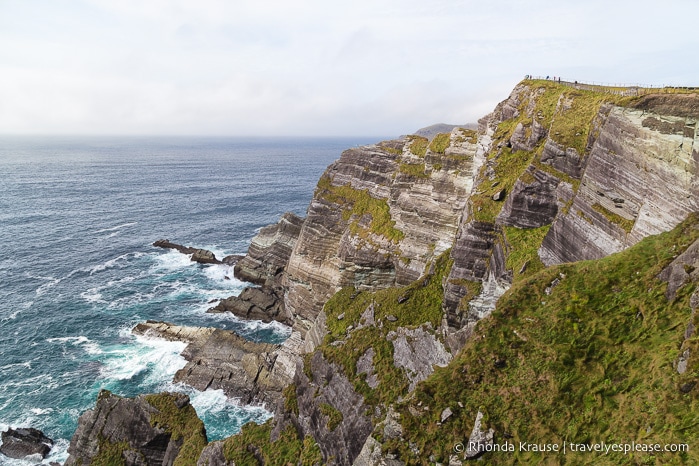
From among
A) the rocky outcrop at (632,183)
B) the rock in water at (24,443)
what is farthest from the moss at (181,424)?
the rocky outcrop at (632,183)

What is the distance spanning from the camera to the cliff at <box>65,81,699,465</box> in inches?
589

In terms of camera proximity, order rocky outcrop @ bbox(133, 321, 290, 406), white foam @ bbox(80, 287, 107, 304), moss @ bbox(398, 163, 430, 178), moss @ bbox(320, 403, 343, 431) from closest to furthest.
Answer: moss @ bbox(320, 403, 343, 431) < rocky outcrop @ bbox(133, 321, 290, 406) < moss @ bbox(398, 163, 430, 178) < white foam @ bbox(80, 287, 107, 304)

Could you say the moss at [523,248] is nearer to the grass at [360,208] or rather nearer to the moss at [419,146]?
the grass at [360,208]

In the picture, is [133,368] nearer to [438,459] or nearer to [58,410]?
[58,410]

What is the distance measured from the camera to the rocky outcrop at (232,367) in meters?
44.2

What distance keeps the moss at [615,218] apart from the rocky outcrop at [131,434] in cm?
3345

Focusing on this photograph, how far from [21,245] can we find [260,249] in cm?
5456

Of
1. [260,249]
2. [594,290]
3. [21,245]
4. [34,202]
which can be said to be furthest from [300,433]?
[34,202]

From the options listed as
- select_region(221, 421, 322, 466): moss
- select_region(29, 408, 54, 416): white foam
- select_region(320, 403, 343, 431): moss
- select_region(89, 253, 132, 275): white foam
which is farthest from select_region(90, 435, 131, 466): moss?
select_region(89, 253, 132, 275): white foam

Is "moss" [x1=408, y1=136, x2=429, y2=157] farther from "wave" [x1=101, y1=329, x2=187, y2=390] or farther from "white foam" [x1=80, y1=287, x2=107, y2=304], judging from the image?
"white foam" [x1=80, y1=287, x2=107, y2=304]

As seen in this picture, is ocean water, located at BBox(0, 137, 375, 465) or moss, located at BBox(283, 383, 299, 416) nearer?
moss, located at BBox(283, 383, 299, 416)

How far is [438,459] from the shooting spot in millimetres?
15727

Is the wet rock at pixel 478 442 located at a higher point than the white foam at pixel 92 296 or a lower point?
higher

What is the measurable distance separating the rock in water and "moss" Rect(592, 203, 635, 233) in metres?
51.2
